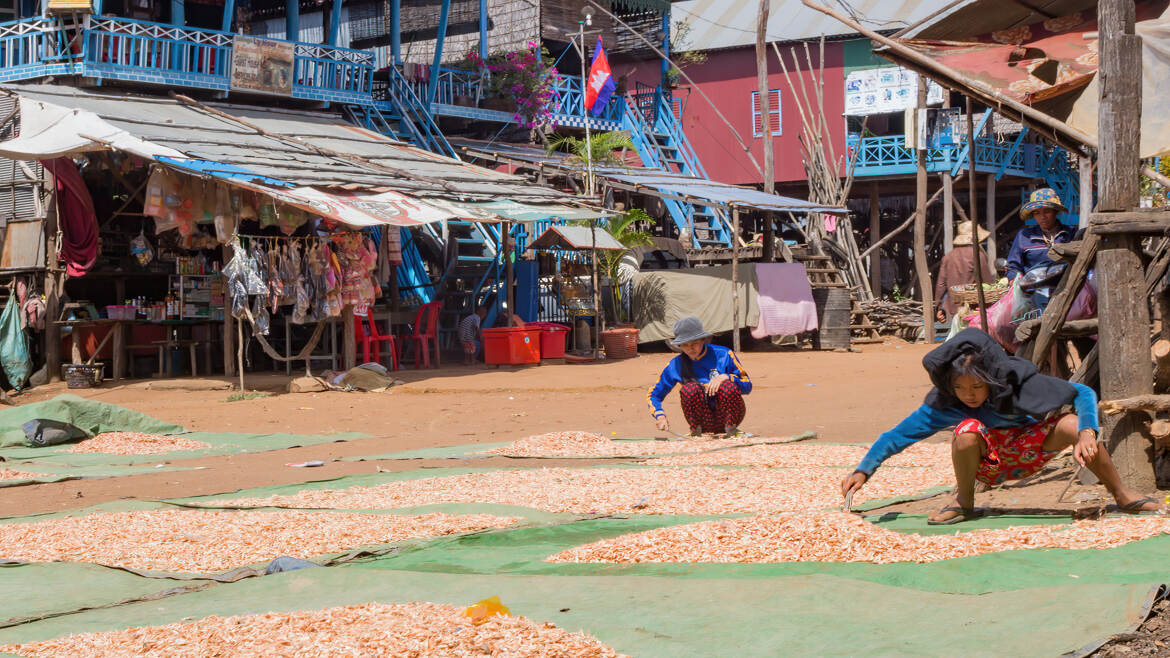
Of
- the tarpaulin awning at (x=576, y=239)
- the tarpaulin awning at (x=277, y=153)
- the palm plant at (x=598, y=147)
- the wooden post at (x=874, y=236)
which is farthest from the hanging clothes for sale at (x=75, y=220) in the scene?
the wooden post at (x=874, y=236)

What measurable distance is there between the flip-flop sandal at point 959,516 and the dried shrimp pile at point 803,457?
178 cm

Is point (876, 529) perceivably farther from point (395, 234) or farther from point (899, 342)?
point (899, 342)

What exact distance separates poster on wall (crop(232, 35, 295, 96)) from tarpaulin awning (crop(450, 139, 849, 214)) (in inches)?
135

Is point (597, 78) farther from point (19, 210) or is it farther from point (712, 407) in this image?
point (712, 407)

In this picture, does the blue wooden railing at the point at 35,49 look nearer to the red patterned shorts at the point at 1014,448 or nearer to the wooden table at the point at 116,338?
the wooden table at the point at 116,338

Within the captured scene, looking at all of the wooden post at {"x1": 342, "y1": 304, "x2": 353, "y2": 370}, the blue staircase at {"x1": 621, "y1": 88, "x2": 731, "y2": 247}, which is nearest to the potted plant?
the blue staircase at {"x1": 621, "y1": 88, "x2": 731, "y2": 247}

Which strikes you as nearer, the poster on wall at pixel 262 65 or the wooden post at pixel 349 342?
the wooden post at pixel 349 342

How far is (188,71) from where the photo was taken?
15.9 metres

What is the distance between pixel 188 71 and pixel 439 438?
8579 millimetres

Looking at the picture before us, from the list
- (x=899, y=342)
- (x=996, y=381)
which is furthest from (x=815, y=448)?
(x=899, y=342)

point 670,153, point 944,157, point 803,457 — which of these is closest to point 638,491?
point 803,457

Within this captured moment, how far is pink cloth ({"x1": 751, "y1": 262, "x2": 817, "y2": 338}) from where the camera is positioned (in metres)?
18.0

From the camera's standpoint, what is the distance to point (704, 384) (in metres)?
8.08

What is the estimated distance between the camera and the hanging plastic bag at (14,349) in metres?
13.9
